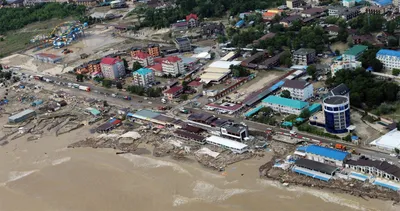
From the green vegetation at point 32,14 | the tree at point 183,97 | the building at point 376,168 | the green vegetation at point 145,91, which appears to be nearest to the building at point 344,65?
the tree at point 183,97

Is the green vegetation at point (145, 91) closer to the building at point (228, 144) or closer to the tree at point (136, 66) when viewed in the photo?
the tree at point (136, 66)

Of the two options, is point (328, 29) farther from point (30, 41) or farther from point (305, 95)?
point (30, 41)

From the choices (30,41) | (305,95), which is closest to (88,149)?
(305,95)

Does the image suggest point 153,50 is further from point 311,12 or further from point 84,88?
point 311,12

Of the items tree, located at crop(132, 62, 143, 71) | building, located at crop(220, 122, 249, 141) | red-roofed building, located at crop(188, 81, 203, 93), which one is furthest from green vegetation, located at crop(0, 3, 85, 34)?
building, located at crop(220, 122, 249, 141)

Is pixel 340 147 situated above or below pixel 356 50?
below

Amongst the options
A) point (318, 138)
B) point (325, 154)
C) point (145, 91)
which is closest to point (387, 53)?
point (318, 138)
